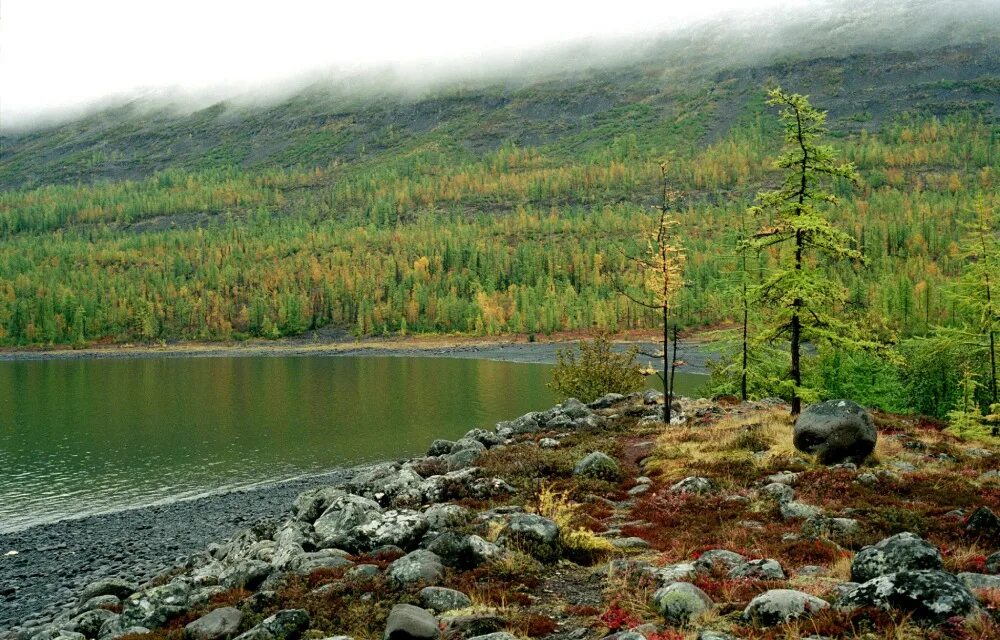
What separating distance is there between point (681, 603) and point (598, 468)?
533 inches

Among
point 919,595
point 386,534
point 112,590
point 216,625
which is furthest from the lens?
point 112,590

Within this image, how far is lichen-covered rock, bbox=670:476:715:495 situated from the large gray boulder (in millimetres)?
4458

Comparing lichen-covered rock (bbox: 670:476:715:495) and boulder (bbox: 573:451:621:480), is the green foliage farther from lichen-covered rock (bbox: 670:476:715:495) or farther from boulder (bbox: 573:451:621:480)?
lichen-covered rock (bbox: 670:476:715:495)

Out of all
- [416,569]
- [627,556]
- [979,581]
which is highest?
[979,581]

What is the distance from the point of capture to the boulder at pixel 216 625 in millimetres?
12690

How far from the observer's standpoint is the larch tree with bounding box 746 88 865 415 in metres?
29.1

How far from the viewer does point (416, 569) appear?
13.9 m

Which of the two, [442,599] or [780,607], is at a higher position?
[780,607]

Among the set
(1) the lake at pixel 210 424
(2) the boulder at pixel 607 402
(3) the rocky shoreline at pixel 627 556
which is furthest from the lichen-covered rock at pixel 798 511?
(1) the lake at pixel 210 424

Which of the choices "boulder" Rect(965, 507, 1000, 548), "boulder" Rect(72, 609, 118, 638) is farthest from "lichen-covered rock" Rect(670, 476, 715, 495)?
"boulder" Rect(72, 609, 118, 638)

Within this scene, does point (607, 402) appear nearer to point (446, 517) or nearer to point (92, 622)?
point (446, 517)

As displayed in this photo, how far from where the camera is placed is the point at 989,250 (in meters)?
30.2

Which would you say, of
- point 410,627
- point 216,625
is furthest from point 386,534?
point 410,627

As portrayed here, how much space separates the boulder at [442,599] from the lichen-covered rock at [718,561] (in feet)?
13.8
